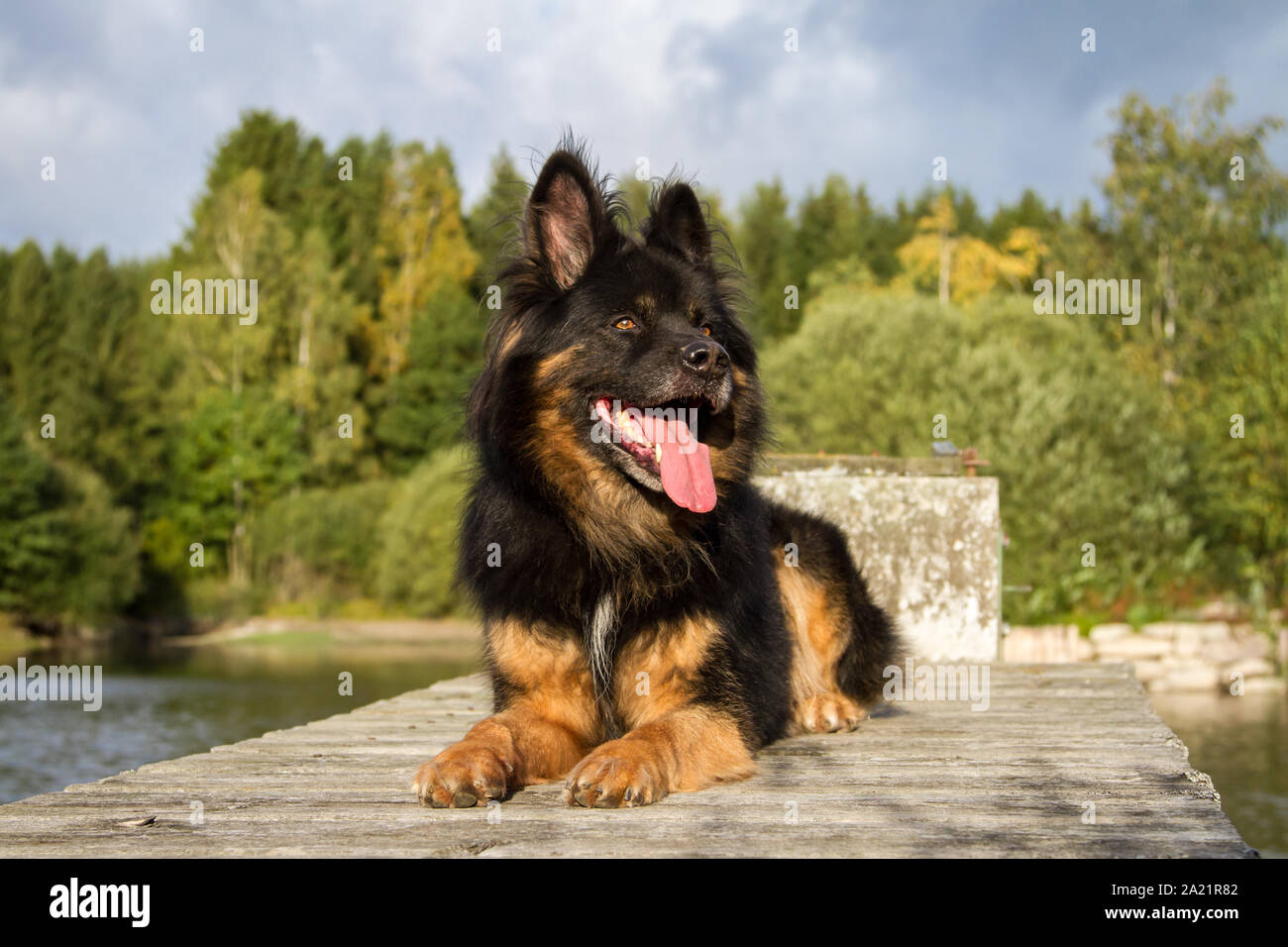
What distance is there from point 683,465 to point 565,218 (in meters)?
1.15

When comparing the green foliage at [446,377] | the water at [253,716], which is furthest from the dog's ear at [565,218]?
the green foliage at [446,377]

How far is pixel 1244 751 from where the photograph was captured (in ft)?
72.3

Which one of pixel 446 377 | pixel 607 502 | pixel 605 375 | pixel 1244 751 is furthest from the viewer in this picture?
pixel 446 377

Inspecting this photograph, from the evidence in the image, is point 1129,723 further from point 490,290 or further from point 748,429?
point 490,290

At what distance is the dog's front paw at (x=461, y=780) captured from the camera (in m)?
3.71

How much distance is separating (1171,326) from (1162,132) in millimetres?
6521

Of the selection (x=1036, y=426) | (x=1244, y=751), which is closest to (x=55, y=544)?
(x=1036, y=426)

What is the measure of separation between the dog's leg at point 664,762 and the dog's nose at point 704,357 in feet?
4.08

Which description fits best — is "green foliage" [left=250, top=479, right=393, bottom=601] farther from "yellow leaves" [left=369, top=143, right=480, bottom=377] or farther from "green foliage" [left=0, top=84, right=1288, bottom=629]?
"yellow leaves" [left=369, top=143, right=480, bottom=377]

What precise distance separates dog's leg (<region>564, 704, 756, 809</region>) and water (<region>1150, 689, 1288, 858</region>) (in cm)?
1295

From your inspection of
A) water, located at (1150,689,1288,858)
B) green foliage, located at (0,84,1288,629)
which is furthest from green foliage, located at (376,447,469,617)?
water, located at (1150,689,1288,858)

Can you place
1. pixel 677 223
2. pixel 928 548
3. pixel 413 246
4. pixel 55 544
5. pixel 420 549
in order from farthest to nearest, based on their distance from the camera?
pixel 413 246, pixel 420 549, pixel 55 544, pixel 928 548, pixel 677 223

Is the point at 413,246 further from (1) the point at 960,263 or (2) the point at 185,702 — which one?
(2) the point at 185,702

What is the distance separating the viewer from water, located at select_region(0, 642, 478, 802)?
64.2ft
